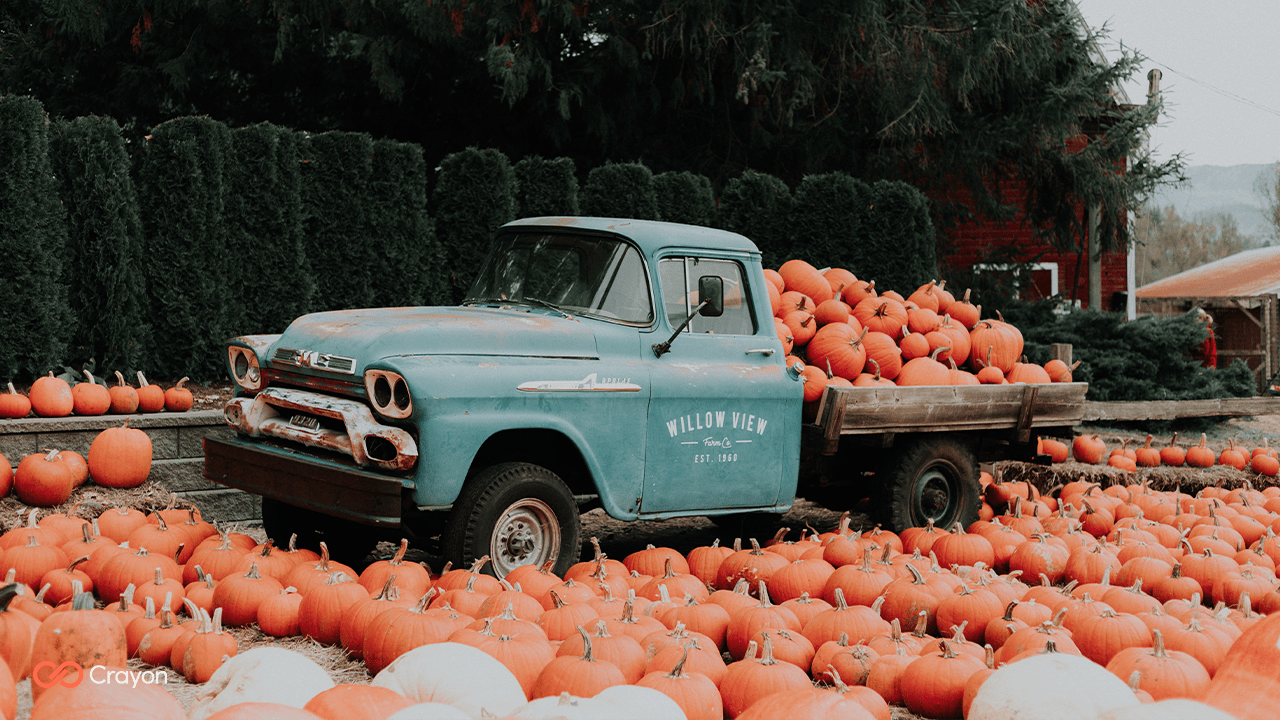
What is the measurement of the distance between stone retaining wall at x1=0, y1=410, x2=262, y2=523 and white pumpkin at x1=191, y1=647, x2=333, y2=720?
14.7 feet

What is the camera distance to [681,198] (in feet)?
36.9

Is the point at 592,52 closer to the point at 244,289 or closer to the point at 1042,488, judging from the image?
the point at 244,289

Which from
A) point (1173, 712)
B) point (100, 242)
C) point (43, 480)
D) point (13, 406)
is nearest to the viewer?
point (1173, 712)

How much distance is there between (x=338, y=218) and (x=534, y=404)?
17.2 feet

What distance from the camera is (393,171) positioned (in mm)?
9570

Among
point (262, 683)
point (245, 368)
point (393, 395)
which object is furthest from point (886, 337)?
point (262, 683)

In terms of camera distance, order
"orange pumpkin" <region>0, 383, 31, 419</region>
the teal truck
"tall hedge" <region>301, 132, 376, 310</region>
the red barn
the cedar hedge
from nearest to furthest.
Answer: the teal truck, "orange pumpkin" <region>0, 383, 31, 419</region>, the cedar hedge, "tall hedge" <region>301, 132, 376, 310</region>, the red barn

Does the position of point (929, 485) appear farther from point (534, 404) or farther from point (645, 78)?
point (645, 78)

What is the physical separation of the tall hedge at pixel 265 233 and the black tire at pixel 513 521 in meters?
4.84

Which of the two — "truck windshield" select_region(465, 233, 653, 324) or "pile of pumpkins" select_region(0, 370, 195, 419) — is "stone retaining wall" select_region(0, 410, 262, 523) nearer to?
"pile of pumpkins" select_region(0, 370, 195, 419)

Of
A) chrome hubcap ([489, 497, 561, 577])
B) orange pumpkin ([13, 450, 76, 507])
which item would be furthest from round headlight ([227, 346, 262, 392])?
chrome hubcap ([489, 497, 561, 577])

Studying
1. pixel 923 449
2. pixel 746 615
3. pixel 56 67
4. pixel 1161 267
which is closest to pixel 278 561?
pixel 746 615

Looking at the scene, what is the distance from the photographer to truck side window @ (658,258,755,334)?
18.5ft

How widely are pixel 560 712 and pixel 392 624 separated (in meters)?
1.57
